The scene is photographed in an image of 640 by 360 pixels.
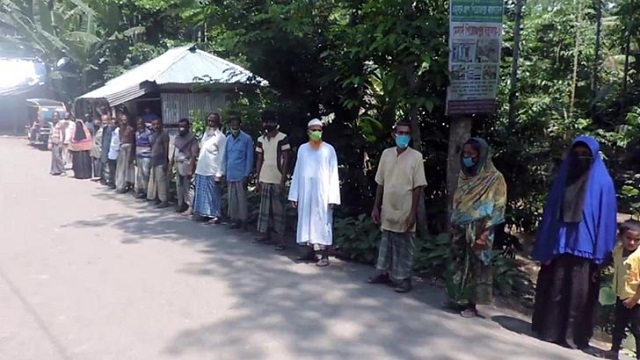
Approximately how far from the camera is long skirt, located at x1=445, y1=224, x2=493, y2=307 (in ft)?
17.7

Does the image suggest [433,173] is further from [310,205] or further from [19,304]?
[19,304]

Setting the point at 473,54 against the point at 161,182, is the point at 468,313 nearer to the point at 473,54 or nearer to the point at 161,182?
the point at 473,54

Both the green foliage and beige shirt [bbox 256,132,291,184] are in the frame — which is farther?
beige shirt [bbox 256,132,291,184]

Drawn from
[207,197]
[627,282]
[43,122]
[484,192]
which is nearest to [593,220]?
[627,282]

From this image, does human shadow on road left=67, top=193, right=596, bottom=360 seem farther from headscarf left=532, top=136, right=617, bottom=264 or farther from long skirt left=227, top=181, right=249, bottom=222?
long skirt left=227, top=181, right=249, bottom=222

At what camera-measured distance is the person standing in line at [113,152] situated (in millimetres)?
13247

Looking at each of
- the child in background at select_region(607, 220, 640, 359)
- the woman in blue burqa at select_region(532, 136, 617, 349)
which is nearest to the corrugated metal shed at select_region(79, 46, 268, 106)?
the woman in blue burqa at select_region(532, 136, 617, 349)

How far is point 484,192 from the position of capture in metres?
5.23

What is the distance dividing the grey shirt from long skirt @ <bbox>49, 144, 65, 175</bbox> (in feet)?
20.4

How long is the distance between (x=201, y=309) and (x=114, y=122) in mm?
9109

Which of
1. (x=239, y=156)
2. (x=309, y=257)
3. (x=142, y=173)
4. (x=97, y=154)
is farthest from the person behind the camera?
(x=97, y=154)

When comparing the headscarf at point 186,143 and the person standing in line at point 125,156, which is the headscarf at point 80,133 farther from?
the headscarf at point 186,143

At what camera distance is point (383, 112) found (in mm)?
8883

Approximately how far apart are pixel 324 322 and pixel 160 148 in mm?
6502
